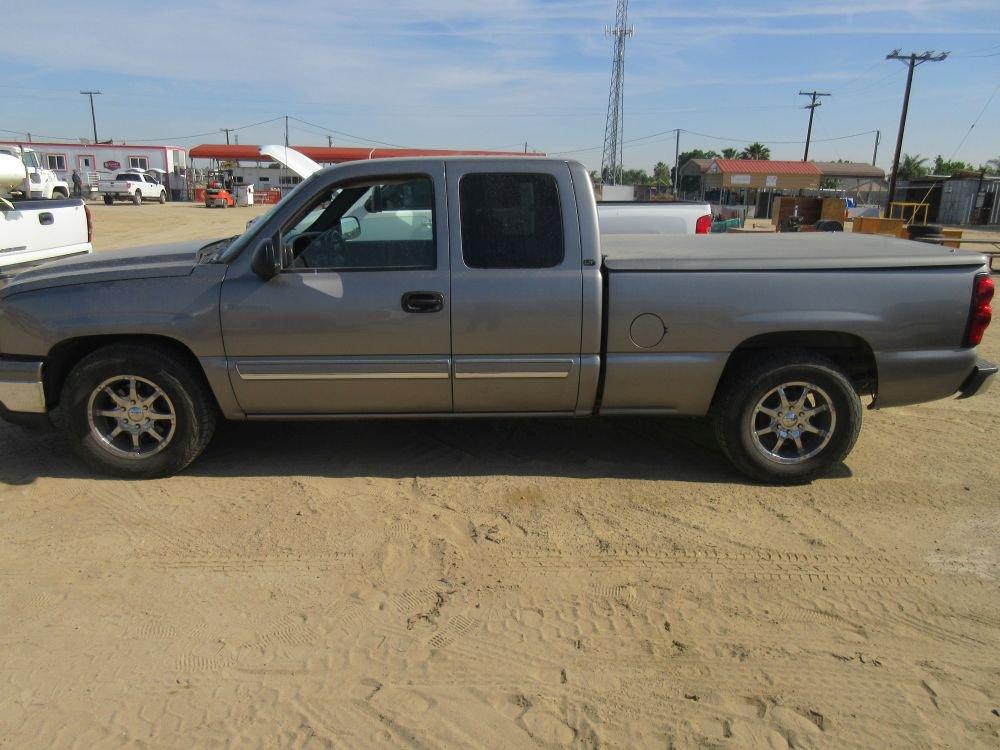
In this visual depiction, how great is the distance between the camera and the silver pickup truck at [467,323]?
14.0 ft

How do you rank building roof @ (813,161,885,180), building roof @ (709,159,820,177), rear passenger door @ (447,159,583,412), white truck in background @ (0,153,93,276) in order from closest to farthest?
rear passenger door @ (447,159,583,412)
white truck in background @ (0,153,93,276)
building roof @ (709,159,820,177)
building roof @ (813,161,885,180)

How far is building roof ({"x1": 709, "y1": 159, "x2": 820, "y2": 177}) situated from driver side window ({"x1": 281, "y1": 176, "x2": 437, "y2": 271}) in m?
49.4

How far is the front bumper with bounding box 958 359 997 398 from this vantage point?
176 inches

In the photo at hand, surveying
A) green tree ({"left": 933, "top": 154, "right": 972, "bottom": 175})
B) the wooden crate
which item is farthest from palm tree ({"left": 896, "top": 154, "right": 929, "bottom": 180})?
the wooden crate

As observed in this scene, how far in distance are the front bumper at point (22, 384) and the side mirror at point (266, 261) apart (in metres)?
1.42

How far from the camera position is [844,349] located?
15.1 ft

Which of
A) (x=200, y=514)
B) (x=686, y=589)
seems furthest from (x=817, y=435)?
(x=200, y=514)

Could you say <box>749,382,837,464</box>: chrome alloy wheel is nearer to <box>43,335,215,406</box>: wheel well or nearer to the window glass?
the window glass

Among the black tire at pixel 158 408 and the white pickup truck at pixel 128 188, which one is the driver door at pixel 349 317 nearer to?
the black tire at pixel 158 408

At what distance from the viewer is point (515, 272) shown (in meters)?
4.27

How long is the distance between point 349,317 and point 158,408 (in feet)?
4.29

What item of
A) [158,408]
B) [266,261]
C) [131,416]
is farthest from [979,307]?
[131,416]

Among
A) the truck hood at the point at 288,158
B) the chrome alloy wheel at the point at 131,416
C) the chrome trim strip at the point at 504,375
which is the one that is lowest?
the chrome alloy wheel at the point at 131,416

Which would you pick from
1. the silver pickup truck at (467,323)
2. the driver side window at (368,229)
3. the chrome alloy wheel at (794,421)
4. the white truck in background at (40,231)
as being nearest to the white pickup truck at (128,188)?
the white truck in background at (40,231)
